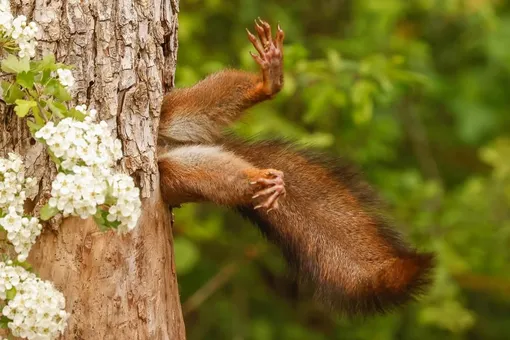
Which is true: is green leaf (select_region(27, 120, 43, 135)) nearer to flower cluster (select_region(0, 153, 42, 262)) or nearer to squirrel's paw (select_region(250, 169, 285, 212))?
flower cluster (select_region(0, 153, 42, 262))

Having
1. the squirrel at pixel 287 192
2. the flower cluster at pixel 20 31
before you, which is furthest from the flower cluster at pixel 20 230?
the squirrel at pixel 287 192

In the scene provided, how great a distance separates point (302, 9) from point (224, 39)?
602 mm

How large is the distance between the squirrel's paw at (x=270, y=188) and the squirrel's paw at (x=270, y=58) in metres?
0.53

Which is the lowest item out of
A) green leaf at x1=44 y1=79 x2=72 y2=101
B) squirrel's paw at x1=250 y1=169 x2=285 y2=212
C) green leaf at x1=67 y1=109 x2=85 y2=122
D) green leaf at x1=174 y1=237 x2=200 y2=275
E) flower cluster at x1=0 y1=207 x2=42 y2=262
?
green leaf at x1=174 y1=237 x2=200 y2=275

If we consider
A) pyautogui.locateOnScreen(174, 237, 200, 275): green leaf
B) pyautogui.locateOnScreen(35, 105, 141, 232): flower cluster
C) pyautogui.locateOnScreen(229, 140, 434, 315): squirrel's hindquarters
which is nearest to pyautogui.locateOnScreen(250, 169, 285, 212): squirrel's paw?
pyautogui.locateOnScreen(229, 140, 434, 315): squirrel's hindquarters

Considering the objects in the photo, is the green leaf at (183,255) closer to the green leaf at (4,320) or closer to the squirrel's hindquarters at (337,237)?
the squirrel's hindquarters at (337,237)

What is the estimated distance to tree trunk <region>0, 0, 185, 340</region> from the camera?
3076mm

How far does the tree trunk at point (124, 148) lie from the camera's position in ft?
10.1

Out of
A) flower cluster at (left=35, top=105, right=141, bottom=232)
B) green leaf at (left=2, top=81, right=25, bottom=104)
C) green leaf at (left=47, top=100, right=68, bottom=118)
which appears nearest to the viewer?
flower cluster at (left=35, top=105, right=141, bottom=232)

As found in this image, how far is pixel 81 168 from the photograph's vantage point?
8.82 feet


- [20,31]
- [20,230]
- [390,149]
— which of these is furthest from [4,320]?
[390,149]

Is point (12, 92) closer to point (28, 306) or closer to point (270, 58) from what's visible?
point (28, 306)

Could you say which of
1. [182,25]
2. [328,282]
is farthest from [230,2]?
[328,282]

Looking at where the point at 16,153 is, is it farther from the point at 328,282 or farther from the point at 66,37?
the point at 328,282
